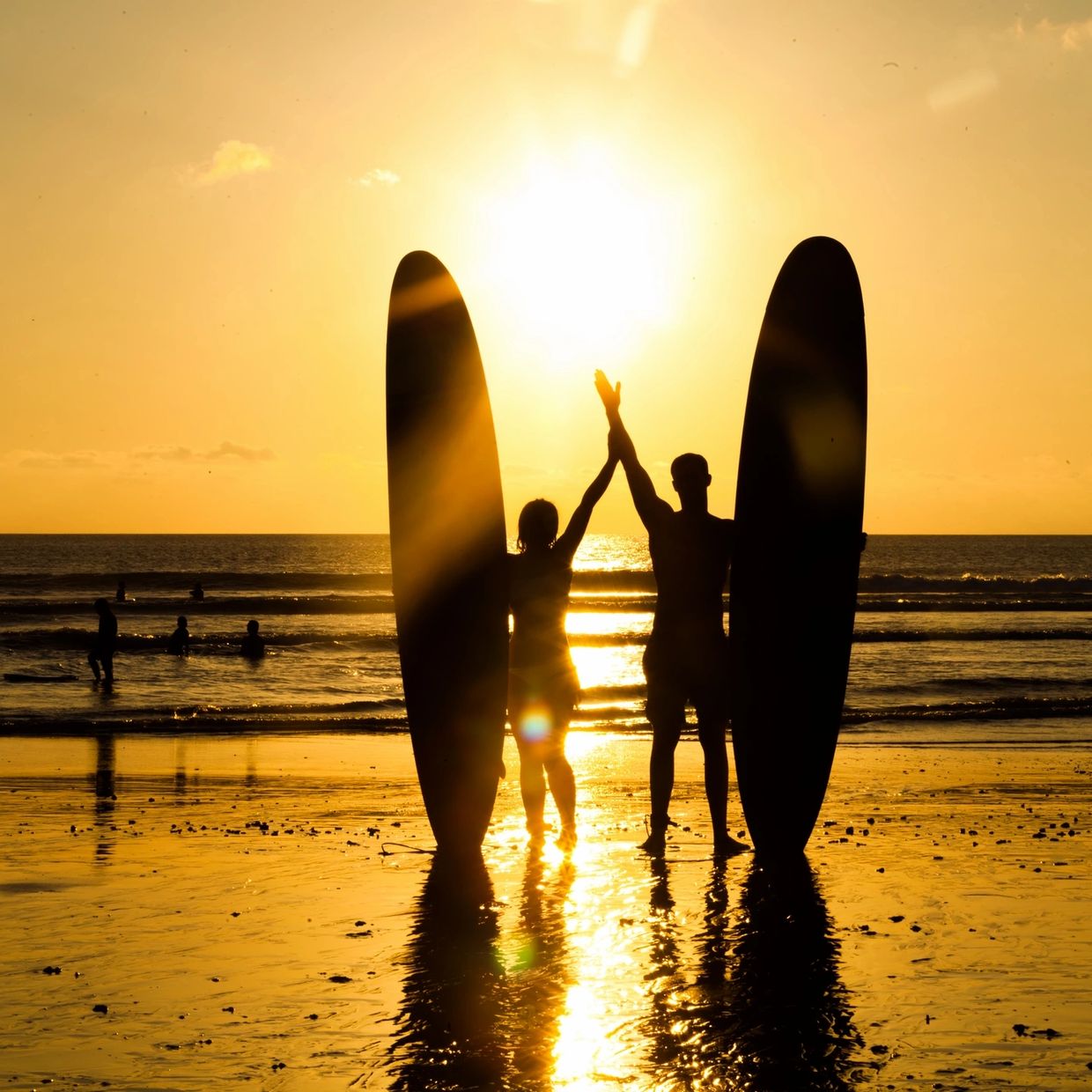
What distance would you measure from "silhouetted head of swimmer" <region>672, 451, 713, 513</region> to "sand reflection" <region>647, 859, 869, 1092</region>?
7.19ft

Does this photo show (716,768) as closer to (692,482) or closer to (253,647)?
(692,482)

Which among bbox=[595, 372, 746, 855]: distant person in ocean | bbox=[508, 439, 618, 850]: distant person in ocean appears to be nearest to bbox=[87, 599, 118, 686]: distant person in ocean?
bbox=[508, 439, 618, 850]: distant person in ocean

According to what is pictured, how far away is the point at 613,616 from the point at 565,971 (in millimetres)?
43898

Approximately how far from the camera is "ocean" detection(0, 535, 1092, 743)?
1917 centimetres

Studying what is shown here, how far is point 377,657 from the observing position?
1307 inches

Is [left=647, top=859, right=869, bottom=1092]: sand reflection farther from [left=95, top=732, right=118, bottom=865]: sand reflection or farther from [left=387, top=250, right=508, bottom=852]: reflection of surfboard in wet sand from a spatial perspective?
[left=95, top=732, right=118, bottom=865]: sand reflection

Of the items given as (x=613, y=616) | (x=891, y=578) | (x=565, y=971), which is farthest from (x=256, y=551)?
(x=565, y=971)

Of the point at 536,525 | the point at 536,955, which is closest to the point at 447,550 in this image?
the point at 536,525

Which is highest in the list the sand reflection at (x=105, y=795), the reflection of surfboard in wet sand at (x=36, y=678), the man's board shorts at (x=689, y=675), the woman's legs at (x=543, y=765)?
the man's board shorts at (x=689, y=675)

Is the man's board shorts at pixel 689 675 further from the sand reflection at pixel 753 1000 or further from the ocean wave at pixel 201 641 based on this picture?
the ocean wave at pixel 201 641

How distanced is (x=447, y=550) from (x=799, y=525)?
6.81 feet

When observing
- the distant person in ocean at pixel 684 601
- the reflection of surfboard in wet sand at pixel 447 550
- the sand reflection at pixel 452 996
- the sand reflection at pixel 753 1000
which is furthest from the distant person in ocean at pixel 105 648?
the sand reflection at pixel 753 1000

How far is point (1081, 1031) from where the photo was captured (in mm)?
4539

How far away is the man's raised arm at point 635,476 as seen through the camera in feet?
24.3
